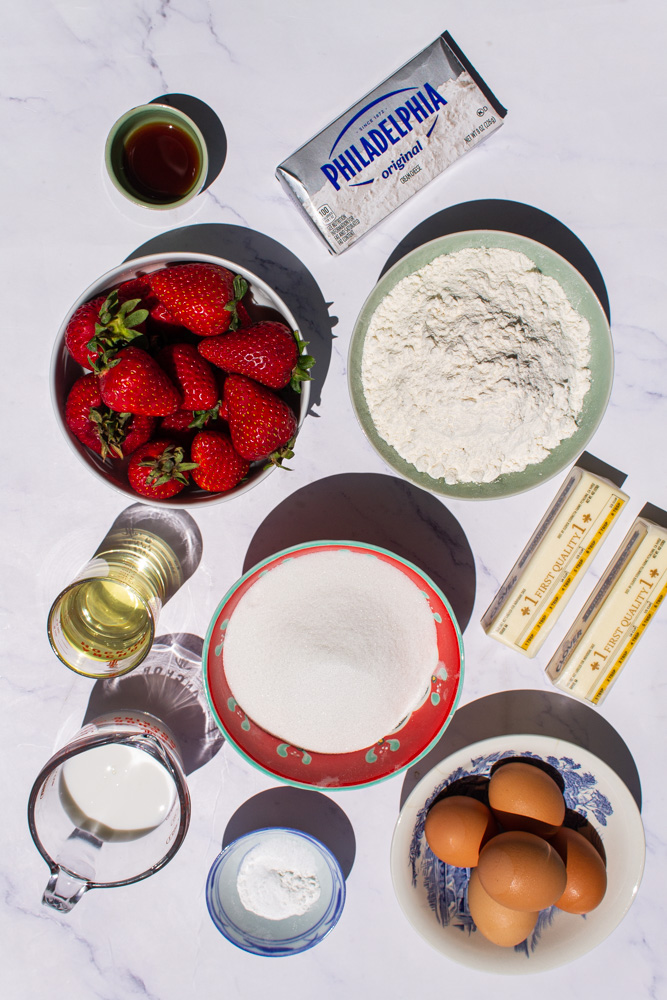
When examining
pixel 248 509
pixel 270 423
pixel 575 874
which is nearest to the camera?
pixel 270 423

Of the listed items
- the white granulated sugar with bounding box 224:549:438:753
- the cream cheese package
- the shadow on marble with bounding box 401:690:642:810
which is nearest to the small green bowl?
the cream cheese package

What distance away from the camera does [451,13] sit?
1036 mm

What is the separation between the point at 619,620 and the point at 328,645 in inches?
20.1

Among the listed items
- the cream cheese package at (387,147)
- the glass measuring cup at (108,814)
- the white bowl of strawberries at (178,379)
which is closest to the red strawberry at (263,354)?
the white bowl of strawberries at (178,379)

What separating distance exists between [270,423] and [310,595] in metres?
0.28

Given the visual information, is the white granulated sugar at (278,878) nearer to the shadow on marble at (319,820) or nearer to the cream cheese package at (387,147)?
the shadow on marble at (319,820)

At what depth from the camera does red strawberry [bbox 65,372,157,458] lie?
0.84 m

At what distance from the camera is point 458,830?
3.10ft

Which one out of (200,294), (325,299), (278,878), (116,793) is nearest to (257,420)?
(200,294)

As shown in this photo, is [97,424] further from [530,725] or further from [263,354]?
[530,725]

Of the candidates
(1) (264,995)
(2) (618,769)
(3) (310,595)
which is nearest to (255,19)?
(3) (310,595)

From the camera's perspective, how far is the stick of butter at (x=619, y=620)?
3.29ft

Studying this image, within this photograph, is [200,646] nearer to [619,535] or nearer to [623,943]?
[619,535]

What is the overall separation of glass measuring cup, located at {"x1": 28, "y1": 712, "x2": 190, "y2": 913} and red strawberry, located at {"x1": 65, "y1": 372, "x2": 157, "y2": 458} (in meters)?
0.49
